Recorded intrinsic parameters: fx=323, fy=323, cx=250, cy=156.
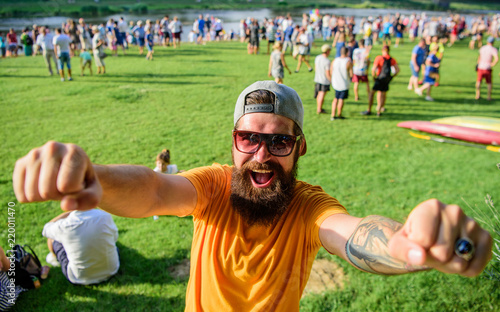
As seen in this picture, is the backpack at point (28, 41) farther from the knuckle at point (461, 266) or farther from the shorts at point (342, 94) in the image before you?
the knuckle at point (461, 266)

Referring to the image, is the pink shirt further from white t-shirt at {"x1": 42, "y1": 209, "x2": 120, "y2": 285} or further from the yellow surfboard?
white t-shirt at {"x1": 42, "y1": 209, "x2": 120, "y2": 285}

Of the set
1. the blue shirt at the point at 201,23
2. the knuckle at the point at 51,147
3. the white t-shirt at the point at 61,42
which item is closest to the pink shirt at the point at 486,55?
the knuckle at the point at 51,147

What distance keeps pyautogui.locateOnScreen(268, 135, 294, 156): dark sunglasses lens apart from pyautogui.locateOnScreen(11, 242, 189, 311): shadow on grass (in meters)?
2.49

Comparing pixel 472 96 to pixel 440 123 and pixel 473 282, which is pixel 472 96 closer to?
pixel 440 123

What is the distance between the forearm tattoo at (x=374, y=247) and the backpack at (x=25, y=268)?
152 inches

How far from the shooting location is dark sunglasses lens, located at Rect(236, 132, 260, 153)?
2.01 m

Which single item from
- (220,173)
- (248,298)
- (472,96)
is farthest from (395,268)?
(472,96)

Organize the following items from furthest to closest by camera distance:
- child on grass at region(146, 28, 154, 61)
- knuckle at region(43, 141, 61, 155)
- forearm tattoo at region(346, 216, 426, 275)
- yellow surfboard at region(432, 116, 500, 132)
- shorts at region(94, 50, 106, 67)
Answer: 1. child on grass at region(146, 28, 154, 61)
2. shorts at region(94, 50, 106, 67)
3. yellow surfboard at region(432, 116, 500, 132)
4. forearm tattoo at region(346, 216, 426, 275)
5. knuckle at region(43, 141, 61, 155)

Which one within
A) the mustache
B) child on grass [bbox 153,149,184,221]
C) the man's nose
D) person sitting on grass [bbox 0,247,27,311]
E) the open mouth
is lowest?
person sitting on grass [bbox 0,247,27,311]

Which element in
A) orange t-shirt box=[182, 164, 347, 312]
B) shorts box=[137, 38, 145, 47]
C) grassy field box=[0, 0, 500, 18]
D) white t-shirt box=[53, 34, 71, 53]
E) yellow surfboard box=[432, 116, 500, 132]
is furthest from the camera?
grassy field box=[0, 0, 500, 18]

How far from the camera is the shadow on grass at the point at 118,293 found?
11.9 feet

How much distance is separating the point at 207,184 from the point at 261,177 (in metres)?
0.35

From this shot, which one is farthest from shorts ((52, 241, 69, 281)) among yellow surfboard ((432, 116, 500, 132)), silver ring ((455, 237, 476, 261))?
yellow surfboard ((432, 116, 500, 132))

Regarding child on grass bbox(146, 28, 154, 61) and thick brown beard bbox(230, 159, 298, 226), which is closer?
thick brown beard bbox(230, 159, 298, 226)
